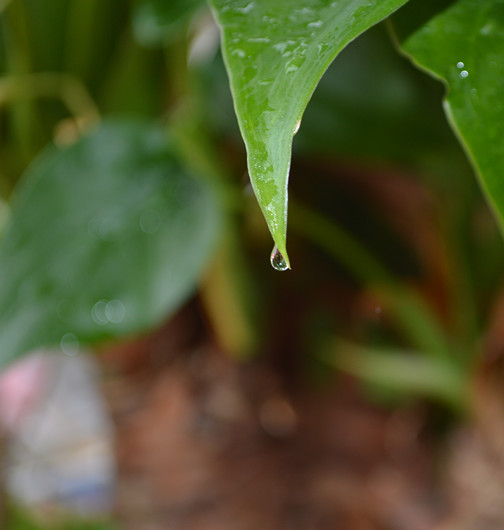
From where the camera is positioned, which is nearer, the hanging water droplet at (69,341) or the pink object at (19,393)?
the hanging water droplet at (69,341)

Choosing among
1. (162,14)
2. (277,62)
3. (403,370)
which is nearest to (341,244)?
(403,370)

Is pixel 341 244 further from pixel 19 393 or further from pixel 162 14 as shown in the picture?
pixel 19 393

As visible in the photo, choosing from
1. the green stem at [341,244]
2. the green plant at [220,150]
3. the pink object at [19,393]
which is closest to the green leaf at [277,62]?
→ the green plant at [220,150]

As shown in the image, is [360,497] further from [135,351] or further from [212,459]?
[135,351]

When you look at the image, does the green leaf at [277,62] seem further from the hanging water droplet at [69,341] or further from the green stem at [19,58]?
the green stem at [19,58]

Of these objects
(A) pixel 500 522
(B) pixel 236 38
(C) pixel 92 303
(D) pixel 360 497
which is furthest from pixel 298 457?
(B) pixel 236 38

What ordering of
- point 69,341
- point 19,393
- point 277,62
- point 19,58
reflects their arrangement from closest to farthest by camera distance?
point 277,62
point 69,341
point 19,58
point 19,393

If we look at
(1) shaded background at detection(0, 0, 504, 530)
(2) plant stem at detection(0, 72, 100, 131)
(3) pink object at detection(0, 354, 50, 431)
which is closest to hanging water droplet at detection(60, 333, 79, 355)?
(1) shaded background at detection(0, 0, 504, 530)
